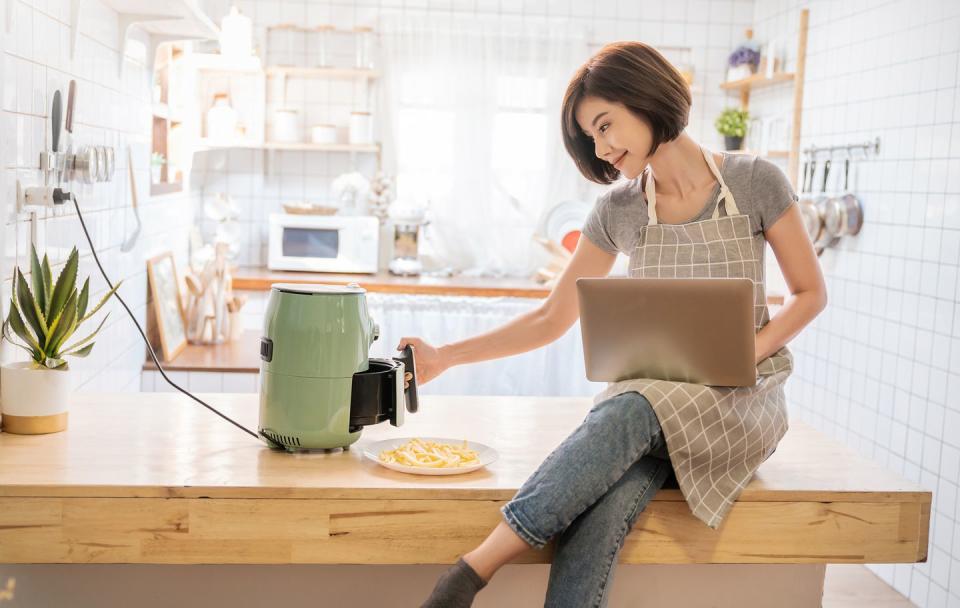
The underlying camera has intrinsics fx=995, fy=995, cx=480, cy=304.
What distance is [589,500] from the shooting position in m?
1.59

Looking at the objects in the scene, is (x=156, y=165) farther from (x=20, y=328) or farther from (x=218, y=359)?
(x=20, y=328)

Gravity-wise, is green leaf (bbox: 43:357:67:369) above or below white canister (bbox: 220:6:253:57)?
below

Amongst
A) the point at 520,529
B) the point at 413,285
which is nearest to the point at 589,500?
the point at 520,529

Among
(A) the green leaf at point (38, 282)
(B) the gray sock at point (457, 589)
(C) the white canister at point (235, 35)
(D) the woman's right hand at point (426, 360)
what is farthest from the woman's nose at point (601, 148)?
(C) the white canister at point (235, 35)

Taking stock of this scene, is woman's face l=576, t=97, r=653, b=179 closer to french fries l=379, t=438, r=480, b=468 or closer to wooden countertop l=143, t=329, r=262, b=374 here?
french fries l=379, t=438, r=480, b=468

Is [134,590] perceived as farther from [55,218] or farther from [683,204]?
[683,204]

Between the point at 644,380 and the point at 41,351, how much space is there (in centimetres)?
110

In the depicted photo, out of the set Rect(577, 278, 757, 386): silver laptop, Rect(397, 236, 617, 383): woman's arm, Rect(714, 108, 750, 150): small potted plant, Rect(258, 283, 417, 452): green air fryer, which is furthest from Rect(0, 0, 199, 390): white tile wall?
Rect(714, 108, 750, 150): small potted plant

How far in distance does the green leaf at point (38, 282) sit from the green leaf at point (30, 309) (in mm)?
12

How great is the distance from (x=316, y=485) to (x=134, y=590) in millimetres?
469

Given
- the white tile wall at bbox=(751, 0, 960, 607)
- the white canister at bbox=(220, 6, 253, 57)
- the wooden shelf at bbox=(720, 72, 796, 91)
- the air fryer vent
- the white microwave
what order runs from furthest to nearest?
the white microwave, the wooden shelf at bbox=(720, 72, 796, 91), the white canister at bbox=(220, 6, 253, 57), the white tile wall at bbox=(751, 0, 960, 607), the air fryer vent

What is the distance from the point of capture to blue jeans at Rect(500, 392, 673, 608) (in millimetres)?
1567

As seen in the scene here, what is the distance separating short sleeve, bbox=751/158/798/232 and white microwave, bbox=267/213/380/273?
8.74 ft

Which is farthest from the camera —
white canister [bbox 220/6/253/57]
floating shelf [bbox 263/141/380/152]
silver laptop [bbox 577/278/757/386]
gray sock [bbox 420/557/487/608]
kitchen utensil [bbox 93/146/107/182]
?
floating shelf [bbox 263/141/380/152]
